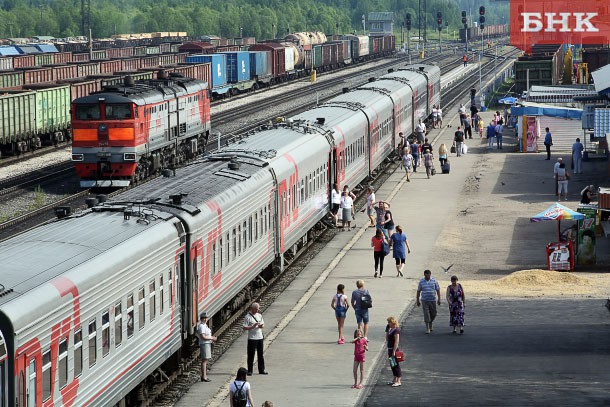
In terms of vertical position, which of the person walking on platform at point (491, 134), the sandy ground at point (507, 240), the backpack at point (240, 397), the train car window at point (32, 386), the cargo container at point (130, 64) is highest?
the cargo container at point (130, 64)

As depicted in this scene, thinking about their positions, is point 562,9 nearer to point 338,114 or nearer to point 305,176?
point 338,114

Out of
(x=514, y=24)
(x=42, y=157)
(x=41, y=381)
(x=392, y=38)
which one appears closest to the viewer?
(x=41, y=381)

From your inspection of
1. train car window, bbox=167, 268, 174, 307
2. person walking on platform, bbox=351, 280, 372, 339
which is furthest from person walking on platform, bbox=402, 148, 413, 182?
train car window, bbox=167, 268, 174, 307

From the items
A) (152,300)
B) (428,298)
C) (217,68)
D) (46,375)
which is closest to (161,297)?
(152,300)

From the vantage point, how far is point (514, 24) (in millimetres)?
137375

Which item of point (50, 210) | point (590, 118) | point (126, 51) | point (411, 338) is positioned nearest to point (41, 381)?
point (411, 338)

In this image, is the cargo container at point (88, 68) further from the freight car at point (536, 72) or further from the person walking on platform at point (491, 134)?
the person walking on platform at point (491, 134)

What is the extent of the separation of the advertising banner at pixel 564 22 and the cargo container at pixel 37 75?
41774 mm

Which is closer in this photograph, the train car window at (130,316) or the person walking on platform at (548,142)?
the train car window at (130,316)

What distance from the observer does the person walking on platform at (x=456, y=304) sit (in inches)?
942

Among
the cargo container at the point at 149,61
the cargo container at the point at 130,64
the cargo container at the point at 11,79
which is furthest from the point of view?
the cargo container at the point at 149,61

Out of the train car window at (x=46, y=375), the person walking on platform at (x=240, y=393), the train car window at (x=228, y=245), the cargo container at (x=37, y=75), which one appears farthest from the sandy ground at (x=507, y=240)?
the cargo container at (x=37, y=75)

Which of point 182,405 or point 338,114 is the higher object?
point 338,114

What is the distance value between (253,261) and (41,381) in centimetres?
1198
